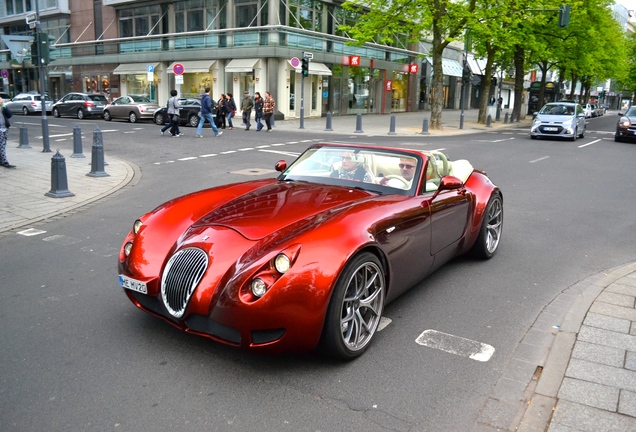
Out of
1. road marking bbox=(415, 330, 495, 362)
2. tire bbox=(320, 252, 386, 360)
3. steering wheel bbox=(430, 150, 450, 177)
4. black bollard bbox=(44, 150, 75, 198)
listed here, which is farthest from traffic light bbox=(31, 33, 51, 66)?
road marking bbox=(415, 330, 495, 362)

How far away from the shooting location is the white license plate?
3.72 m

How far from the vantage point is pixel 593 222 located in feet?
27.0

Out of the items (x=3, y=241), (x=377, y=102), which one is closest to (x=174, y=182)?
(x=3, y=241)

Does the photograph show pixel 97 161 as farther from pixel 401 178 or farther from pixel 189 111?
pixel 189 111

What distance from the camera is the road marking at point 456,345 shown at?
384cm

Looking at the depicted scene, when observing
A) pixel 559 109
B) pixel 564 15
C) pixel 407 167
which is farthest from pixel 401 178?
pixel 564 15

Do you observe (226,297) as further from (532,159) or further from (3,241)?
(532,159)

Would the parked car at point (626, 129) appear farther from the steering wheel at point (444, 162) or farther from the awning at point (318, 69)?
the steering wheel at point (444, 162)

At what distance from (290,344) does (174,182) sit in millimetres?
8511

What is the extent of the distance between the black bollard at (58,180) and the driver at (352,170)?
6221mm

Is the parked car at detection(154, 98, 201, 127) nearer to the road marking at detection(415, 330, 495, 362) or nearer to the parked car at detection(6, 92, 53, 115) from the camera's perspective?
the parked car at detection(6, 92, 53, 115)

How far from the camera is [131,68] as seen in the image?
41594 mm

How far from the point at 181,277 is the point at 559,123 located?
23.3 metres

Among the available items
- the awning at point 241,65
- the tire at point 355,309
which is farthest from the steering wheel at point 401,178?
the awning at point 241,65
